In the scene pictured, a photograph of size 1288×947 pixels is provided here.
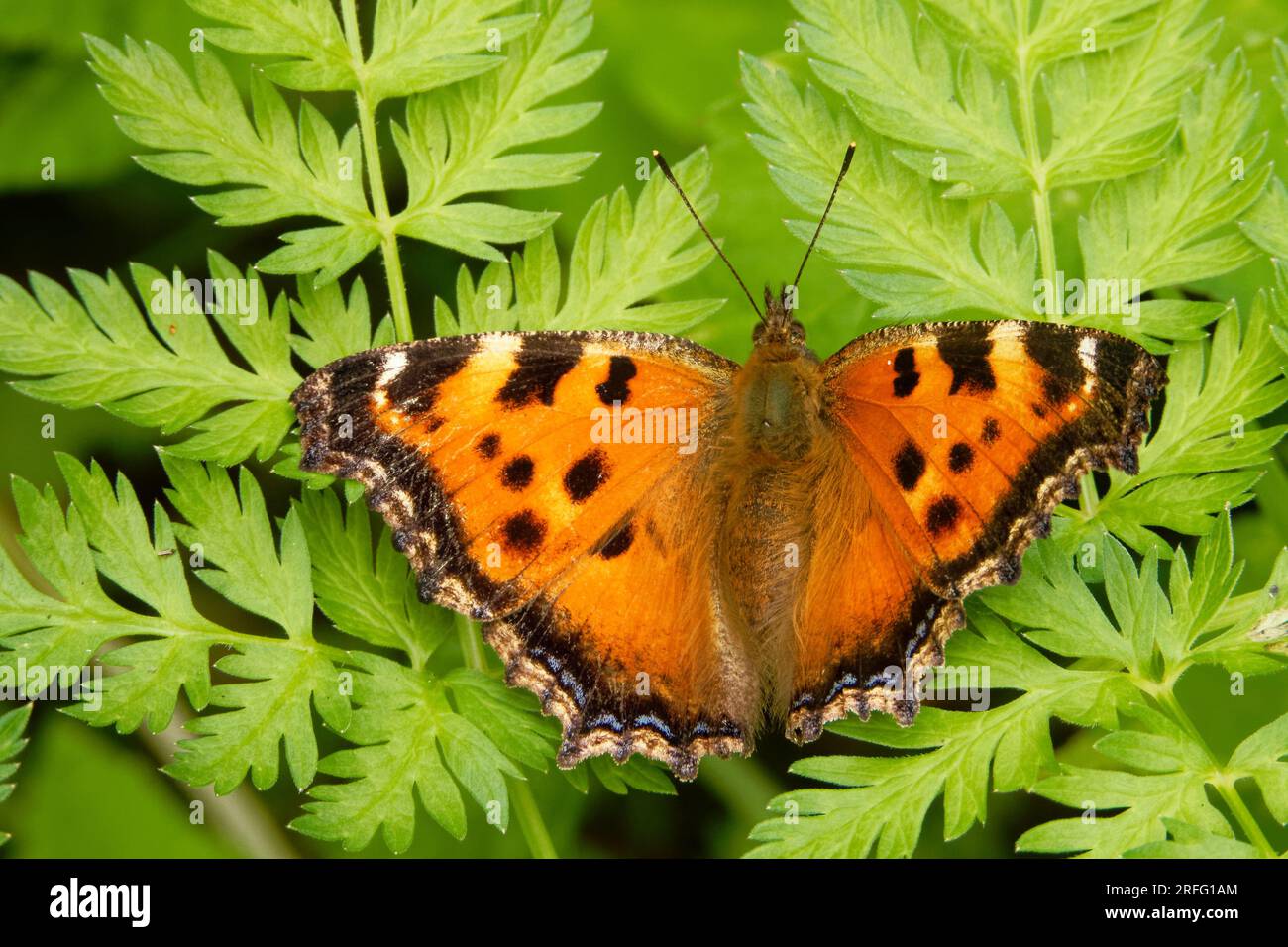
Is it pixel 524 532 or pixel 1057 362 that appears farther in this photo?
pixel 524 532

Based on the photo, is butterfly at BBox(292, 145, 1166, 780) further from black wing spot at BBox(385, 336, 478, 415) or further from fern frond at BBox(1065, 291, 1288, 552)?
fern frond at BBox(1065, 291, 1288, 552)

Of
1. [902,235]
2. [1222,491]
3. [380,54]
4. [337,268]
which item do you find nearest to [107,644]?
[337,268]

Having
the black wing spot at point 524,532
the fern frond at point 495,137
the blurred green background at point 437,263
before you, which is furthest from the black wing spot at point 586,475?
the blurred green background at point 437,263

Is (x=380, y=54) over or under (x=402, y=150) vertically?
over

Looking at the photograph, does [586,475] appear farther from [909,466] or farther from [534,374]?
[909,466]

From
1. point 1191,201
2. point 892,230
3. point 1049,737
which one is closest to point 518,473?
point 892,230

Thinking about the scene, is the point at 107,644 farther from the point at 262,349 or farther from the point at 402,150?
the point at 402,150
